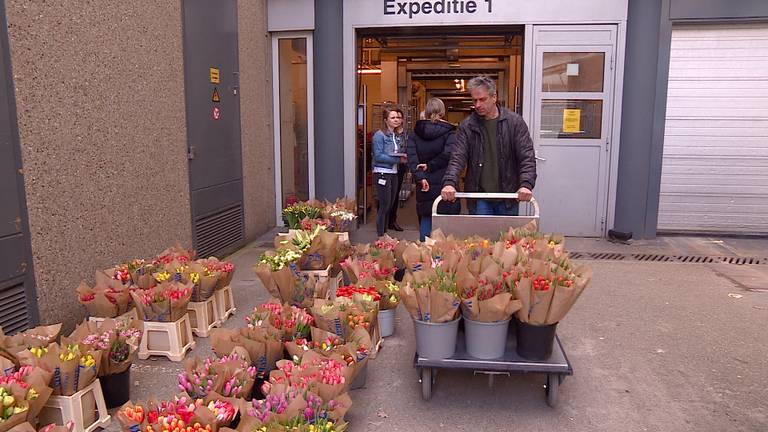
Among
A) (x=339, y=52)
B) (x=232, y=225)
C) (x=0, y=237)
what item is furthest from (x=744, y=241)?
(x=0, y=237)

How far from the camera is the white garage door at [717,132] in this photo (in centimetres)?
729

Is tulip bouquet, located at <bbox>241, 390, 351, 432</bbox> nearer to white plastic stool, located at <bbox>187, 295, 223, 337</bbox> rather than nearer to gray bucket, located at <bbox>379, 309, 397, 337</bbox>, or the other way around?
gray bucket, located at <bbox>379, 309, 397, 337</bbox>

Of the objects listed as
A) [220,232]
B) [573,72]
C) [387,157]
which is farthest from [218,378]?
[573,72]

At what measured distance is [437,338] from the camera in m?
3.02

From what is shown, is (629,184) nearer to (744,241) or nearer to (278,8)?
(744,241)

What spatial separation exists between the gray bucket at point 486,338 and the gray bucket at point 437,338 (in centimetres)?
8

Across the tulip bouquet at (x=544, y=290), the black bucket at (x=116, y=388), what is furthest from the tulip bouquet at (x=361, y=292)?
the black bucket at (x=116, y=388)

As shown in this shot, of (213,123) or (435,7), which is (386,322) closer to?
(213,123)

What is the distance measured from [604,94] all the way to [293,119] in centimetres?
409

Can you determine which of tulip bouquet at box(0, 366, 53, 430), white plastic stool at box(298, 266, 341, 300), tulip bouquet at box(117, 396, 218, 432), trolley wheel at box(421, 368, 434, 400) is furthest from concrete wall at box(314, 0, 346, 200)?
tulip bouquet at box(117, 396, 218, 432)

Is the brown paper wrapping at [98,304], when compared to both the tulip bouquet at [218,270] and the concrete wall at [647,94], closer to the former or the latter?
the tulip bouquet at [218,270]

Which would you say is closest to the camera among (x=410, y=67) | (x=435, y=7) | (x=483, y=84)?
(x=483, y=84)

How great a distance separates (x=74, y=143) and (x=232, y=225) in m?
2.77

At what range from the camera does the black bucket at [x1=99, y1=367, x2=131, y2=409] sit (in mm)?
3152
